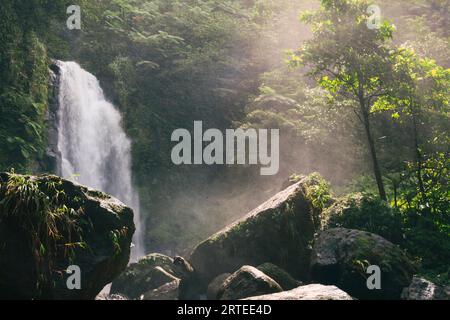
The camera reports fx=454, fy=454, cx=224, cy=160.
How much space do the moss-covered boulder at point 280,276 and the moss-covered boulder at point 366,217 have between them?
89.5 inches

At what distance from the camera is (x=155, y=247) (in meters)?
22.0

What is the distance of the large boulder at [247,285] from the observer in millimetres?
9859

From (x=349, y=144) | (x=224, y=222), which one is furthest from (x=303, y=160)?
(x=224, y=222)

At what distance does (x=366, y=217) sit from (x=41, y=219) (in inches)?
336

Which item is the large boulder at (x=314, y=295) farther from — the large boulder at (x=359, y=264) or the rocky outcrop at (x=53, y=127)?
the rocky outcrop at (x=53, y=127)

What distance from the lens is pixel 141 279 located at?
14367 millimetres

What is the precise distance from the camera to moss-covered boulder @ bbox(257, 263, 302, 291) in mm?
11281

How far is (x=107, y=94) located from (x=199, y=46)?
756cm

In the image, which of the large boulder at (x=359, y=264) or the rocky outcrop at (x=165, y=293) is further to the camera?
the rocky outcrop at (x=165, y=293)

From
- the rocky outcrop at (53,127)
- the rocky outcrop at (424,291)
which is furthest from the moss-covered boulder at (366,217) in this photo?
the rocky outcrop at (53,127)

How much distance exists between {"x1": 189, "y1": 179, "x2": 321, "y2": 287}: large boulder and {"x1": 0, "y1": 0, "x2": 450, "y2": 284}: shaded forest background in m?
1.76

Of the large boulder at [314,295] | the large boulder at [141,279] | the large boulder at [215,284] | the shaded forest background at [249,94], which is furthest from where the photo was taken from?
the large boulder at [141,279]

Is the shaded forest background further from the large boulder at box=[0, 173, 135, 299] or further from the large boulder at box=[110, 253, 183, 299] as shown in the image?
the large boulder at box=[0, 173, 135, 299]
